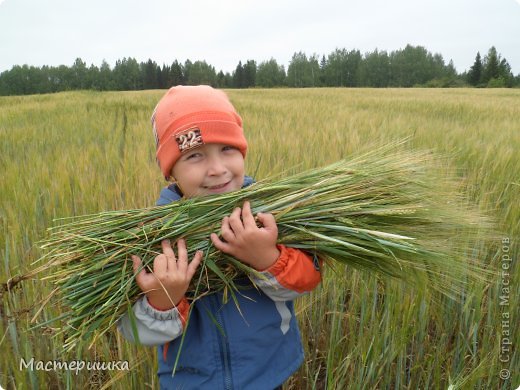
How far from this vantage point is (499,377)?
112 centimetres

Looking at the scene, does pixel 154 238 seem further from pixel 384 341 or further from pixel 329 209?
pixel 384 341

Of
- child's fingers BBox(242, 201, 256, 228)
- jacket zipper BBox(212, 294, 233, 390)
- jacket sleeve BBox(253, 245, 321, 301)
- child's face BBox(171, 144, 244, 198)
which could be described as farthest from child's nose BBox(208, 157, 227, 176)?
jacket zipper BBox(212, 294, 233, 390)

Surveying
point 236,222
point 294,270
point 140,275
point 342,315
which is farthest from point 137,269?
point 342,315

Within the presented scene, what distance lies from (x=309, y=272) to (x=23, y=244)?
1.22 meters

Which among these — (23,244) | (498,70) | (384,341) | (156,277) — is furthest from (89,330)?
(498,70)

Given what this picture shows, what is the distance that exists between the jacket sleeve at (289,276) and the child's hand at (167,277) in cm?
16

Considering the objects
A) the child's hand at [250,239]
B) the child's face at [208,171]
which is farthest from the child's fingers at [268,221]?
the child's face at [208,171]

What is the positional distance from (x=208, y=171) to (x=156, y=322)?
356mm

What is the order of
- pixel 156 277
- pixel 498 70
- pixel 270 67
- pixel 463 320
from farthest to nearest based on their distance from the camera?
pixel 270 67 < pixel 498 70 < pixel 463 320 < pixel 156 277

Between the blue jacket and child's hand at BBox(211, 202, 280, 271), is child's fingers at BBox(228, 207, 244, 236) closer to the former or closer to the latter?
child's hand at BBox(211, 202, 280, 271)

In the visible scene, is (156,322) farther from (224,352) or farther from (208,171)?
(208,171)

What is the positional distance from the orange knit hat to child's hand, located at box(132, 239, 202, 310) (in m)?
0.26

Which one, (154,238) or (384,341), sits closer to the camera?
(154,238)

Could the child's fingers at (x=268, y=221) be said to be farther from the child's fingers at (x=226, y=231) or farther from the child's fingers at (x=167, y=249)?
the child's fingers at (x=167, y=249)
